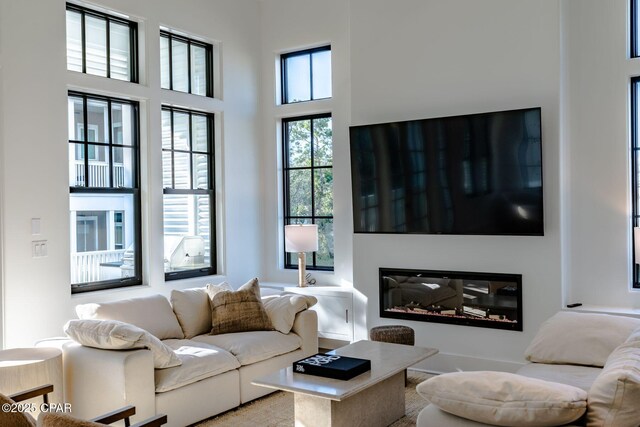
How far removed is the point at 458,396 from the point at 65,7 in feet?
13.9

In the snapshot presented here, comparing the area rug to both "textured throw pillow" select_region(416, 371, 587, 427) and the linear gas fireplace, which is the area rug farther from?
"textured throw pillow" select_region(416, 371, 587, 427)

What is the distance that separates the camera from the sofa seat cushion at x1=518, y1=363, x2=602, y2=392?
10.8 ft

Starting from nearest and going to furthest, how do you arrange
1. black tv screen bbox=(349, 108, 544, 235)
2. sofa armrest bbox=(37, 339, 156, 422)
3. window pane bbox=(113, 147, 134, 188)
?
sofa armrest bbox=(37, 339, 156, 422), black tv screen bbox=(349, 108, 544, 235), window pane bbox=(113, 147, 134, 188)

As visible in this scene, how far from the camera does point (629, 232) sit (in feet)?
16.0

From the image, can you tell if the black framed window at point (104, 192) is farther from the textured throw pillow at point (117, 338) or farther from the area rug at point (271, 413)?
the area rug at point (271, 413)

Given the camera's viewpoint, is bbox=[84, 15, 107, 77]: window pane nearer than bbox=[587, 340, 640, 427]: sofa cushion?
No

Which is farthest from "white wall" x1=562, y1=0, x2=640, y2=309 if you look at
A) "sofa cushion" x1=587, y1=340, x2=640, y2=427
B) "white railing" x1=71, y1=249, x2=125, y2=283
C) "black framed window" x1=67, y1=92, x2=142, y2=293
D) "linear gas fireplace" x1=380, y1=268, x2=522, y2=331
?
"white railing" x1=71, y1=249, x2=125, y2=283

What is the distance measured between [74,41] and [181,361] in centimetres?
280

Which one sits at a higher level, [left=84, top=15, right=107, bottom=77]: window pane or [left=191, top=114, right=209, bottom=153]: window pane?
[left=84, top=15, right=107, bottom=77]: window pane

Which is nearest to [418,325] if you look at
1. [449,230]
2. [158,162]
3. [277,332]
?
[449,230]

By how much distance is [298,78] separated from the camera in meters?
6.66

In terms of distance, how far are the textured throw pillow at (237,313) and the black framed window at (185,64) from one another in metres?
2.18

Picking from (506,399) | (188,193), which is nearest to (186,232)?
(188,193)

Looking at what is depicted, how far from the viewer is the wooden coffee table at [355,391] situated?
3.44m
